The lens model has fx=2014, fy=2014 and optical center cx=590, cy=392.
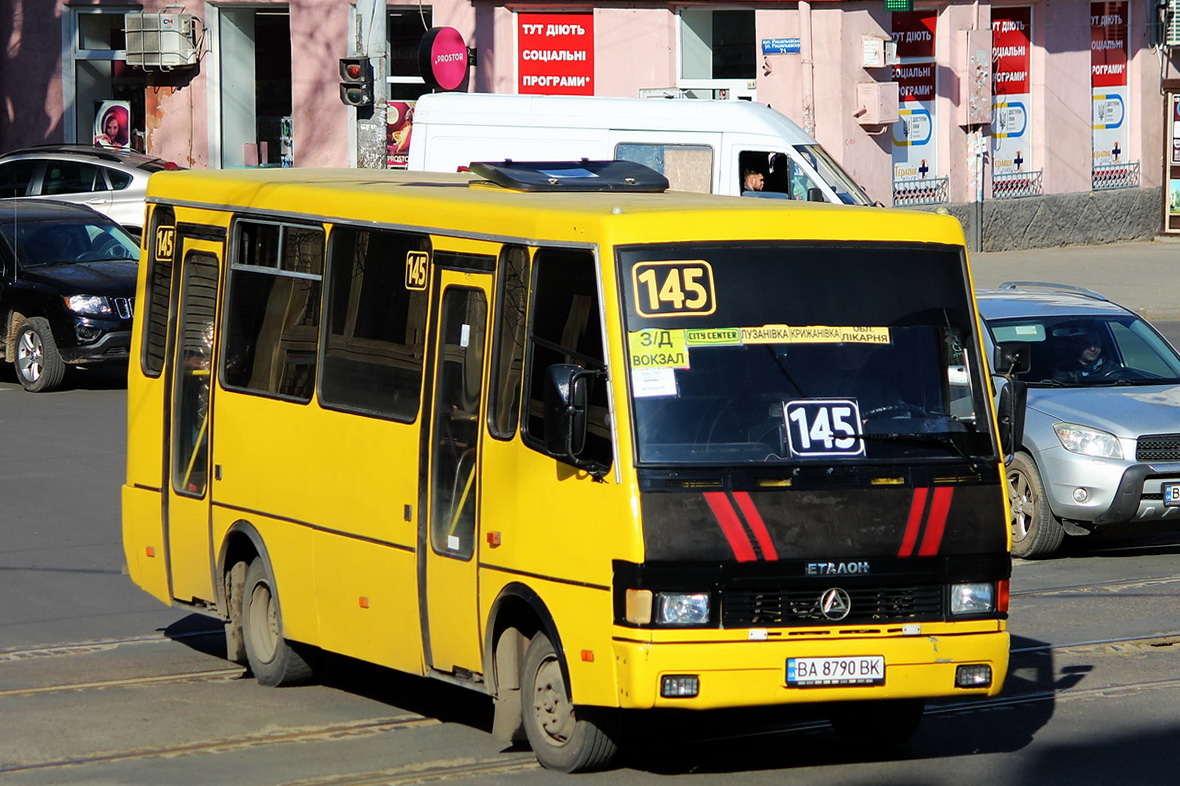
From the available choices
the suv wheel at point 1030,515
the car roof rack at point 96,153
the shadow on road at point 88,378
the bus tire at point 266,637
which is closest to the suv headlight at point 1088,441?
the suv wheel at point 1030,515

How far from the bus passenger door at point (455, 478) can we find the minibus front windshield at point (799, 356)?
0.95 m

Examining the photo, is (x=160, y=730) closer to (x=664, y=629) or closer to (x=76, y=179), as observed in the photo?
(x=664, y=629)

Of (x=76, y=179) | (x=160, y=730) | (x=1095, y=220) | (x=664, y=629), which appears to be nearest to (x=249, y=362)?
(x=160, y=730)

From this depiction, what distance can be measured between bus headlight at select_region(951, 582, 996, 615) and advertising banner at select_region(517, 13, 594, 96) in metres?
24.2

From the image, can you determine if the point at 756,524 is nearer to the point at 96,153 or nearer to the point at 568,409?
the point at 568,409

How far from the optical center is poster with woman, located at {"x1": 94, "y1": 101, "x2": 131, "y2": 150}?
111 ft

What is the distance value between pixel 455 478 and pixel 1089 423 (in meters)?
5.39

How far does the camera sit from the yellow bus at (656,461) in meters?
6.97

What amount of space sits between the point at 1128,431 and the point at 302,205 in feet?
17.5

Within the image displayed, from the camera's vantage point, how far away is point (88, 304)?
19.5 meters

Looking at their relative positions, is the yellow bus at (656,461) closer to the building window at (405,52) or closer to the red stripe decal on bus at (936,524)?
the red stripe decal on bus at (936,524)

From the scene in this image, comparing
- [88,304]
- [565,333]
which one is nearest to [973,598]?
[565,333]

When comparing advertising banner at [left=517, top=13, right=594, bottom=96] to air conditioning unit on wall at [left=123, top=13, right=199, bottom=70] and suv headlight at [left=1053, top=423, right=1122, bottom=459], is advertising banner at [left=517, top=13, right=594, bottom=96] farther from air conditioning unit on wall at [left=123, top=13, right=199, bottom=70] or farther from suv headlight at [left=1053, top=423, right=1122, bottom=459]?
suv headlight at [left=1053, top=423, right=1122, bottom=459]

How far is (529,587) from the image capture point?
290 inches
